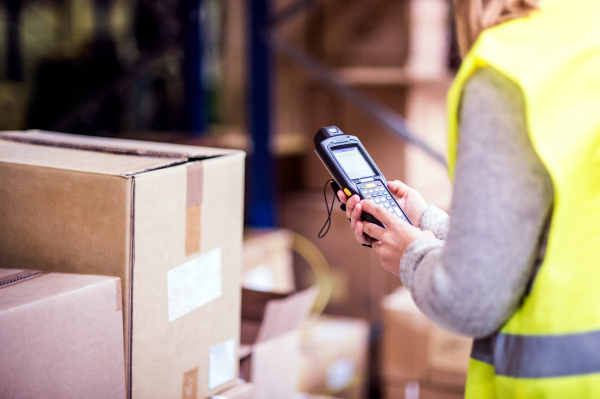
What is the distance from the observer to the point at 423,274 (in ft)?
1.73

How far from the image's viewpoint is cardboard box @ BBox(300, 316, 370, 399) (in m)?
1.63

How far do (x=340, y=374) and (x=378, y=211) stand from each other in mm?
1303

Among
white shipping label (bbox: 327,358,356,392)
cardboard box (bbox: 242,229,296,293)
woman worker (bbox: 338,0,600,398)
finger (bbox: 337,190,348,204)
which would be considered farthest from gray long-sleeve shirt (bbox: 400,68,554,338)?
white shipping label (bbox: 327,358,356,392)

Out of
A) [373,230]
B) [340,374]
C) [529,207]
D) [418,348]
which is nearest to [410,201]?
[373,230]

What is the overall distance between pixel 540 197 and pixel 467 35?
7.7 inches

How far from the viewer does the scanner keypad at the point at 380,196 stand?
2.31 feet

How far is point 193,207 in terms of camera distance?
0.76 metres

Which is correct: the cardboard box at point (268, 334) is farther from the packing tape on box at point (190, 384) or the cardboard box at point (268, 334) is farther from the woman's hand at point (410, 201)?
the woman's hand at point (410, 201)

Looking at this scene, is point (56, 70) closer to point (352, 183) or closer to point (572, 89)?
point (352, 183)

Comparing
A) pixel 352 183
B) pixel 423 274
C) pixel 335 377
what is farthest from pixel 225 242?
pixel 335 377

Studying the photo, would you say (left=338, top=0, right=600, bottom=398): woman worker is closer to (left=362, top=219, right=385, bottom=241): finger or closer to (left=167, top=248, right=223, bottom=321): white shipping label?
(left=362, top=219, right=385, bottom=241): finger

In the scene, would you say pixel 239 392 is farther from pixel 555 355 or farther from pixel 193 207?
pixel 555 355

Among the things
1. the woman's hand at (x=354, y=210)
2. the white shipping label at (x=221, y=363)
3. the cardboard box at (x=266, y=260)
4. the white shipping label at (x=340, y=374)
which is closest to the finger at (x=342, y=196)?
the woman's hand at (x=354, y=210)

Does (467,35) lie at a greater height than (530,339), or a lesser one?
greater
